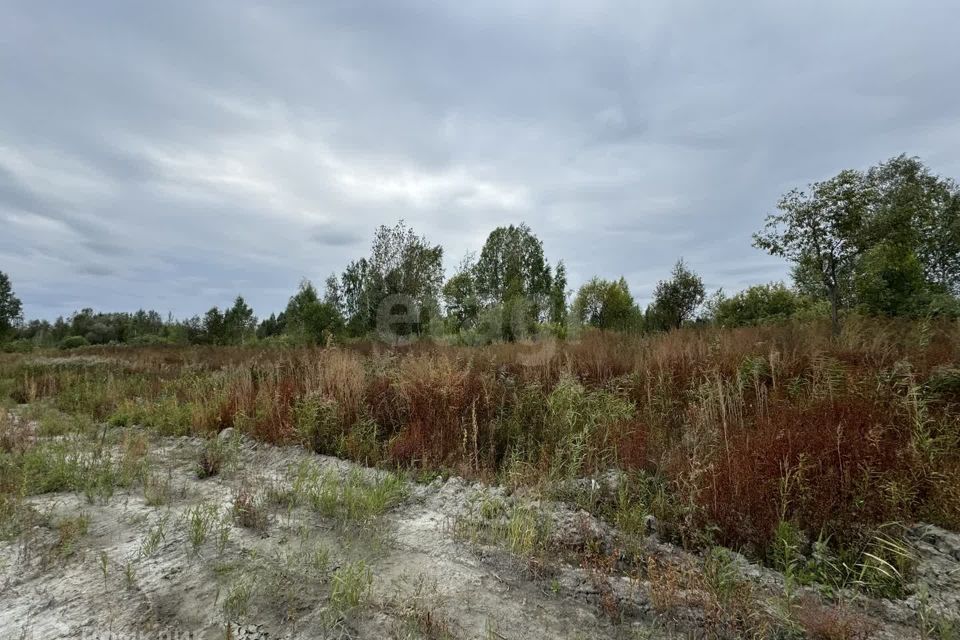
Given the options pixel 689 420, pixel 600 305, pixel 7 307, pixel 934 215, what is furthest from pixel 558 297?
pixel 7 307

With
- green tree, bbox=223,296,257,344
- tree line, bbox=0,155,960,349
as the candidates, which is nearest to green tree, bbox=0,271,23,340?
tree line, bbox=0,155,960,349

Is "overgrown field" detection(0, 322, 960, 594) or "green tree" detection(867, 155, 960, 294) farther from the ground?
"green tree" detection(867, 155, 960, 294)

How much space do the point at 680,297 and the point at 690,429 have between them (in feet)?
77.1

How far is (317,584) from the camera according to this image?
100 inches

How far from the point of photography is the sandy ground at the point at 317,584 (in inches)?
87.7

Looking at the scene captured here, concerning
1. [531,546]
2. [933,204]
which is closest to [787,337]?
[531,546]

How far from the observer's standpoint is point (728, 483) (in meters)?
3.22

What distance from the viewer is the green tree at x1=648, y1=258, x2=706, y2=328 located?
25094 mm

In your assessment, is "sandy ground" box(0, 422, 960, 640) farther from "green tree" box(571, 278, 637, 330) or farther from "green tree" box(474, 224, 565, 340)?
"green tree" box(474, 224, 565, 340)

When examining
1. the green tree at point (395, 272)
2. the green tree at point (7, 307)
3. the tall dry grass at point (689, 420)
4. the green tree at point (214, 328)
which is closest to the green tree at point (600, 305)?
the green tree at point (395, 272)

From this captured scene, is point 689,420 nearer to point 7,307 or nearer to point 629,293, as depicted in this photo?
point 629,293

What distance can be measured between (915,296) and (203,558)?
19732 millimetres

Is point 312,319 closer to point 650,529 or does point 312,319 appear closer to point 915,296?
point 650,529

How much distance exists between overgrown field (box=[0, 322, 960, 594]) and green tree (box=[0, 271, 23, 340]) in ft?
159
